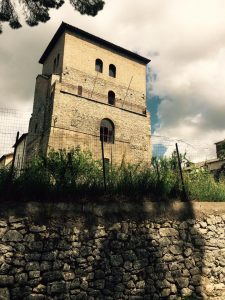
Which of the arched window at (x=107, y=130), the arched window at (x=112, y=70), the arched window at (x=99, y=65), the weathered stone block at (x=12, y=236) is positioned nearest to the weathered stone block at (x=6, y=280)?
the weathered stone block at (x=12, y=236)

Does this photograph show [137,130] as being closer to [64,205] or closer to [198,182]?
[198,182]

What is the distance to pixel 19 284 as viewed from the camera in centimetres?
504

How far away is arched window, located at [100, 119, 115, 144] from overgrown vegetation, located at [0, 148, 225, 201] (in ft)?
38.6

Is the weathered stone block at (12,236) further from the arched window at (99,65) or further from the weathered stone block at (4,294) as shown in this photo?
the arched window at (99,65)

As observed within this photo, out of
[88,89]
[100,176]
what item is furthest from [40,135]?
[100,176]

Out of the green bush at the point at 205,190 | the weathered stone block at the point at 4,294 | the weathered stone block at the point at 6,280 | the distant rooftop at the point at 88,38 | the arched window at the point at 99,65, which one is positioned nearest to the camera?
the weathered stone block at the point at 4,294

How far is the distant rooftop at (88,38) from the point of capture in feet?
69.4

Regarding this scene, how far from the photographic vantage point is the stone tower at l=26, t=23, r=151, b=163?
18547 millimetres

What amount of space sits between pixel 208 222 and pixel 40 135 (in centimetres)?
1392

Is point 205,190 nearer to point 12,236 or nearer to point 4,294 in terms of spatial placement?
point 12,236

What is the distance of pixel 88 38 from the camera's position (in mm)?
21953

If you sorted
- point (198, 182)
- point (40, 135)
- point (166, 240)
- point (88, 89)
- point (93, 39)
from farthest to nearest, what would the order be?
point (93, 39)
point (88, 89)
point (40, 135)
point (198, 182)
point (166, 240)

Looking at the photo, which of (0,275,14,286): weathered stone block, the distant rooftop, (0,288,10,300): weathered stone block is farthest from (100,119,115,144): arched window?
(0,288,10,300): weathered stone block

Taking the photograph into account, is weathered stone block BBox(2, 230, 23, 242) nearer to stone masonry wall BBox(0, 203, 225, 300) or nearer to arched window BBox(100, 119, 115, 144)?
stone masonry wall BBox(0, 203, 225, 300)
